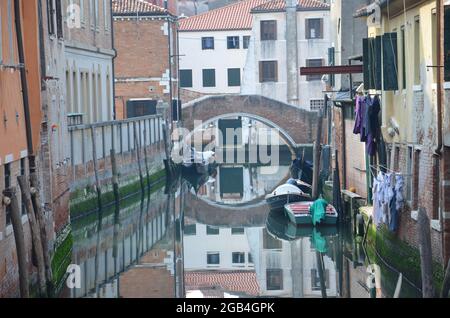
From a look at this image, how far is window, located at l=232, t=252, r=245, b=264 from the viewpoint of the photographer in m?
21.9

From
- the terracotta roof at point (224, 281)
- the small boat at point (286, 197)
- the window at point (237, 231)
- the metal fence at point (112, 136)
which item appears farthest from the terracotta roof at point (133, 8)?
the terracotta roof at point (224, 281)

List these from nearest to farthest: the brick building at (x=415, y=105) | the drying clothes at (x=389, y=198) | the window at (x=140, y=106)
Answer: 1. the brick building at (x=415, y=105)
2. the drying clothes at (x=389, y=198)
3. the window at (x=140, y=106)

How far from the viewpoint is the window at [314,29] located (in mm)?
51875

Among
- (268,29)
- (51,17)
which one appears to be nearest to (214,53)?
(268,29)

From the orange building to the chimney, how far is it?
33.6m

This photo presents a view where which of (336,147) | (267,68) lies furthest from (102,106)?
(267,68)

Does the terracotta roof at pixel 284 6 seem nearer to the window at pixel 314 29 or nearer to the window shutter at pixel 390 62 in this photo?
the window at pixel 314 29

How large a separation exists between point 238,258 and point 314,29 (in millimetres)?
30657

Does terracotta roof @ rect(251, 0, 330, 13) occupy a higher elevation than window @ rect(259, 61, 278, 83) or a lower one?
higher

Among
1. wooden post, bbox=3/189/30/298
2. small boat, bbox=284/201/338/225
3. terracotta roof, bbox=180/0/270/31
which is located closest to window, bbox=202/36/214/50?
terracotta roof, bbox=180/0/270/31

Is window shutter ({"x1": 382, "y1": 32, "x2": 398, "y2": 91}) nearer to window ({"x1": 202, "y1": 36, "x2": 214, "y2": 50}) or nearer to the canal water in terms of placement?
the canal water

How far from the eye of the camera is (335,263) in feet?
67.8

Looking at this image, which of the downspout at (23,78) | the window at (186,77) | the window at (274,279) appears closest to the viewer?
the downspout at (23,78)

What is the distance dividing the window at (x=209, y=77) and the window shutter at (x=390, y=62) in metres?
38.3
